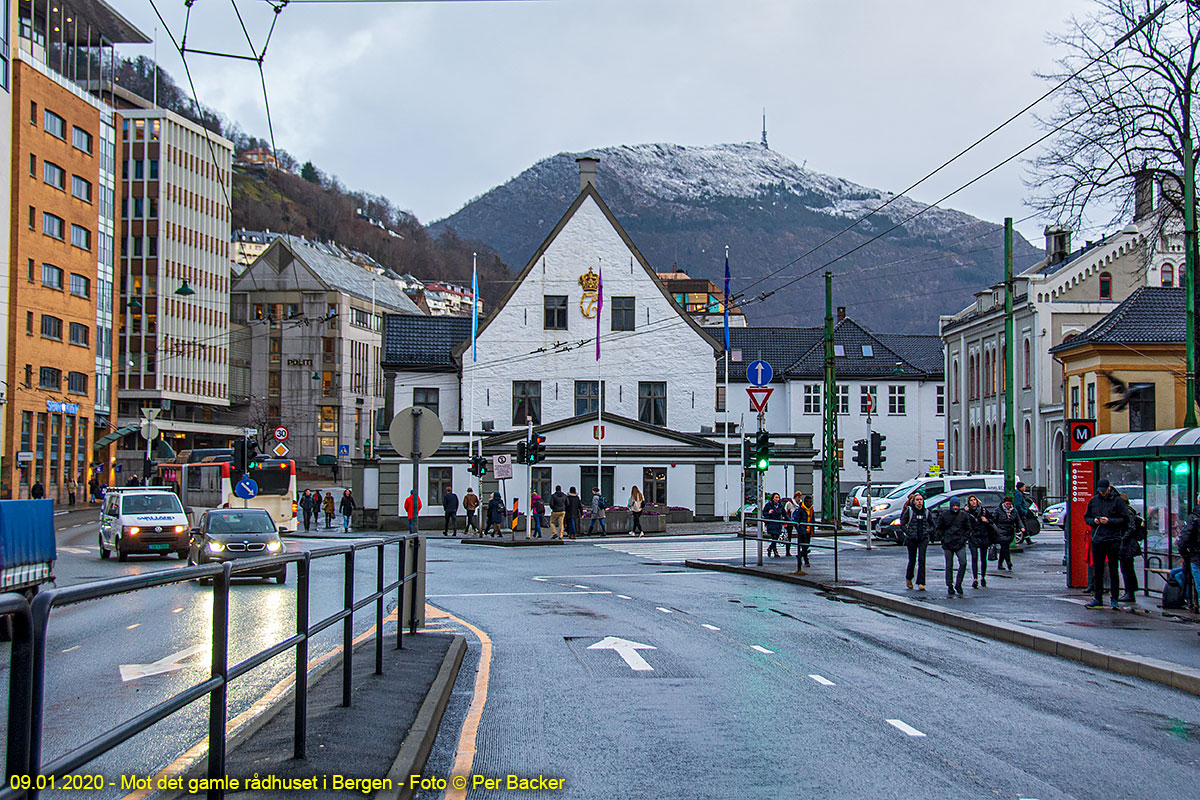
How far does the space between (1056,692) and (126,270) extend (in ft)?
328

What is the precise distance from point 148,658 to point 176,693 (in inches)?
11.4

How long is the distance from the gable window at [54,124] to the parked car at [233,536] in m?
49.3

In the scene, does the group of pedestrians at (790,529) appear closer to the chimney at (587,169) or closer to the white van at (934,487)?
the white van at (934,487)

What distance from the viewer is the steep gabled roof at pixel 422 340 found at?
200 ft

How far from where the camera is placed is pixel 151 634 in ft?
16.9

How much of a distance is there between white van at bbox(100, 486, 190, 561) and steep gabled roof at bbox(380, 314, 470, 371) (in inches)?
1058

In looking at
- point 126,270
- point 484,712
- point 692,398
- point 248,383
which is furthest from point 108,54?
point 484,712

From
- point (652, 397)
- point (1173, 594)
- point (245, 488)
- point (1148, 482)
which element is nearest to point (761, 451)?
point (1148, 482)

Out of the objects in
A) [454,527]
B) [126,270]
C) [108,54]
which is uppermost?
[108,54]

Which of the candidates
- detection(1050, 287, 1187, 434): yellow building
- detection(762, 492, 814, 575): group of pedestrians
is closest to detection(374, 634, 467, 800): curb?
detection(762, 492, 814, 575): group of pedestrians

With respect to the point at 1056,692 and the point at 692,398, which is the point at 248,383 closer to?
the point at 692,398

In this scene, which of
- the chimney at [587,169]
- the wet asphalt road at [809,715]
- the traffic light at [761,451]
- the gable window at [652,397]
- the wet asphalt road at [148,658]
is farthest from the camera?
the chimney at [587,169]

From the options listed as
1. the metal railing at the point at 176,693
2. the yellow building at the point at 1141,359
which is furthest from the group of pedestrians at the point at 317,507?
the metal railing at the point at 176,693

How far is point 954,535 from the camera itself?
20719 mm
